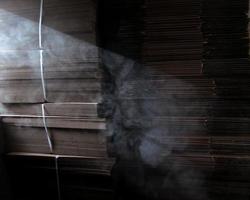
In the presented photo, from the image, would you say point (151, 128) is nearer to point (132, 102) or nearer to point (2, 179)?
point (132, 102)

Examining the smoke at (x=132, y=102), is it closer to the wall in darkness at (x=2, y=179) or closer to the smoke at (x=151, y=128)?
the smoke at (x=151, y=128)

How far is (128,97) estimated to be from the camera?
203 centimetres

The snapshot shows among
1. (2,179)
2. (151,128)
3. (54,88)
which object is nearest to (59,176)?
(2,179)

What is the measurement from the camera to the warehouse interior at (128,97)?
1893 millimetres

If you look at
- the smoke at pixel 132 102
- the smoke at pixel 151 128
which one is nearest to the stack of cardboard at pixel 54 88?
the smoke at pixel 132 102

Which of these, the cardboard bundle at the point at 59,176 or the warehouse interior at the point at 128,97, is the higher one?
the warehouse interior at the point at 128,97

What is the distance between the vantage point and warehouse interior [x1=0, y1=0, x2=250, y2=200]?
1893 millimetres

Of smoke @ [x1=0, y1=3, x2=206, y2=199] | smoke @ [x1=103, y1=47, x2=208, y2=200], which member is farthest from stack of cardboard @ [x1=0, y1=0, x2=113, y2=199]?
smoke @ [x1=103, y1=47, x2=208, y2=200]

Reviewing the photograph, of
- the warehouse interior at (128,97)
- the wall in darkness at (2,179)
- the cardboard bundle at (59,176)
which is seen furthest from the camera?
the wall in darkness at (2,179)

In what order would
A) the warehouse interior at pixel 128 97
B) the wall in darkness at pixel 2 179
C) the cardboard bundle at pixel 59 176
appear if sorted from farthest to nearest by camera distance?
1. the wall in darkness at pixel 2 179
2. the cardboard bundle at pixel 59 176
3. the warehouse interior at pixel 128 97

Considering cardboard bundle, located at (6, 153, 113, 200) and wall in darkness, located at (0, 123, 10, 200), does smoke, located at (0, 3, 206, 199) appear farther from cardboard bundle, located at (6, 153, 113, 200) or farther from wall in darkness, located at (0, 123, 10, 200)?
wall in darkness, located at (0, 123, 10, 200)

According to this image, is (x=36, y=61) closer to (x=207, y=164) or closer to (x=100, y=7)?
(x=100, y=7)

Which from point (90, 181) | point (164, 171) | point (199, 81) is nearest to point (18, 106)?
point (90, 181)

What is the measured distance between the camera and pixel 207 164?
197 cm
